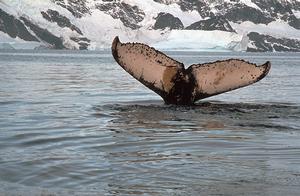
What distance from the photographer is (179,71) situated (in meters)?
10.8

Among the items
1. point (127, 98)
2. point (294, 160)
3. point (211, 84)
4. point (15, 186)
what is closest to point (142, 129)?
point (211, 84)

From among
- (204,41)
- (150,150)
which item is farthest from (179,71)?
(204,41)

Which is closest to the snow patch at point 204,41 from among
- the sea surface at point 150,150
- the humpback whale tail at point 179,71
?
the sea surface at point 150,150

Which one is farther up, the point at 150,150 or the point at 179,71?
the point at 179,71

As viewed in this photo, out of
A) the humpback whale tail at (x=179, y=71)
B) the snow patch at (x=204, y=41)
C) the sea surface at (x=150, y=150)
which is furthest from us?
the snow patch at (x=204, y=41)

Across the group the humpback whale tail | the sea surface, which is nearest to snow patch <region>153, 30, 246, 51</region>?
the sea surface

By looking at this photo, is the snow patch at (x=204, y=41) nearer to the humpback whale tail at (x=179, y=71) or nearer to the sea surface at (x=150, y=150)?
the sea surface at (x=150, y=150)

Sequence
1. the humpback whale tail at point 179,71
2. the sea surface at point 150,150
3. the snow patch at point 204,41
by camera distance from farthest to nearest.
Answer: the snow patch at point 204,41 < the humpback whale tail at point 179,71 < the sea surface at point 150,150

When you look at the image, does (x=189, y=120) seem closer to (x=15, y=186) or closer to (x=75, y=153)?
(x=75, y=153)

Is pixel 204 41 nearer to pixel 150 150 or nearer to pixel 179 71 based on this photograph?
pixel 179 71

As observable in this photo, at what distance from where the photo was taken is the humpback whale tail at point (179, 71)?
1077 centimetres

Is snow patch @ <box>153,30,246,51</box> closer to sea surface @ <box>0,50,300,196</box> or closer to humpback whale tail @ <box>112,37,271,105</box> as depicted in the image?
sea surface @ <box>0,50,300,196</box>

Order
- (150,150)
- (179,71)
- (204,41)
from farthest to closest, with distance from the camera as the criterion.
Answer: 1. (204,41)
2. (179,71)
3. (150,150)

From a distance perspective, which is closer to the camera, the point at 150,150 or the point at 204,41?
the point at 150,150
